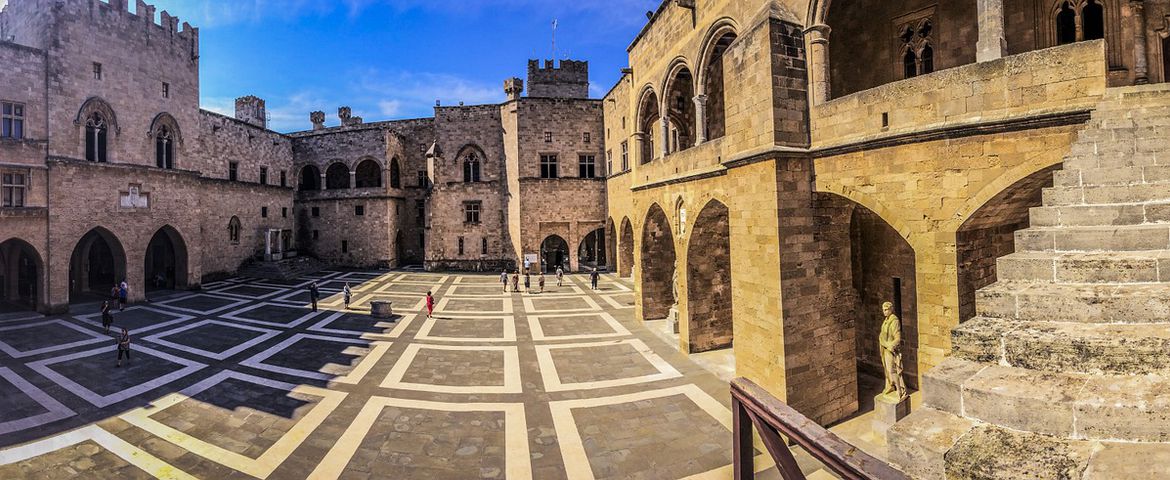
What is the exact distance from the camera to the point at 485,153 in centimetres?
3291

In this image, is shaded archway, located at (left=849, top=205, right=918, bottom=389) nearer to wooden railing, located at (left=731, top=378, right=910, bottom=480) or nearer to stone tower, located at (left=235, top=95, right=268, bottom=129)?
wooden railing, located at (left=731, top=378, right=910, bottom=480)

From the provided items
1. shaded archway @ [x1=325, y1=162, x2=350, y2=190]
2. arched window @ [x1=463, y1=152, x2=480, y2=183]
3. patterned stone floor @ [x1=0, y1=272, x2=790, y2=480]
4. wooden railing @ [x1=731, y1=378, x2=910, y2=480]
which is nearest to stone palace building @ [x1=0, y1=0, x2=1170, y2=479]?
wooden railing @ [x1=731, y1=378, x2=910, y2=480]

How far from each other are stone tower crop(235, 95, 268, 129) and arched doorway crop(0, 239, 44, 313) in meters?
19.1

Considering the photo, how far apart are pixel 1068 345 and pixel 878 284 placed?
913 centimetres

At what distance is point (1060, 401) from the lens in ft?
9.73

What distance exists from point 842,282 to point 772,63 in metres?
5.18

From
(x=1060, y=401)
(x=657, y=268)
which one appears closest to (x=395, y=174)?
(x=657, y=268)

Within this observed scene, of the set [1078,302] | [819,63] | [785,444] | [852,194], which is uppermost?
[819,63]

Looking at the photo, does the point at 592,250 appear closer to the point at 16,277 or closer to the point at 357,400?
the point at 357,400

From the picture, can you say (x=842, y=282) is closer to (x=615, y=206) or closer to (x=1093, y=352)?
(x=1093, y=352)

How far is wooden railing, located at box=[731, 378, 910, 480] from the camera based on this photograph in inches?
66.6

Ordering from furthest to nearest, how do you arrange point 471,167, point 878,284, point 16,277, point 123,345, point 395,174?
point 395,174
point 471,167
point 16,277
point 123,345
point 878,284

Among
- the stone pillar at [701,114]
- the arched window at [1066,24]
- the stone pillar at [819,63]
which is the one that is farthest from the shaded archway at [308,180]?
the arched window at [1066,24]

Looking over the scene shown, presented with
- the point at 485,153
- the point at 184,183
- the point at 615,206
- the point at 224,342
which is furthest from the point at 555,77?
the point at 224,342
